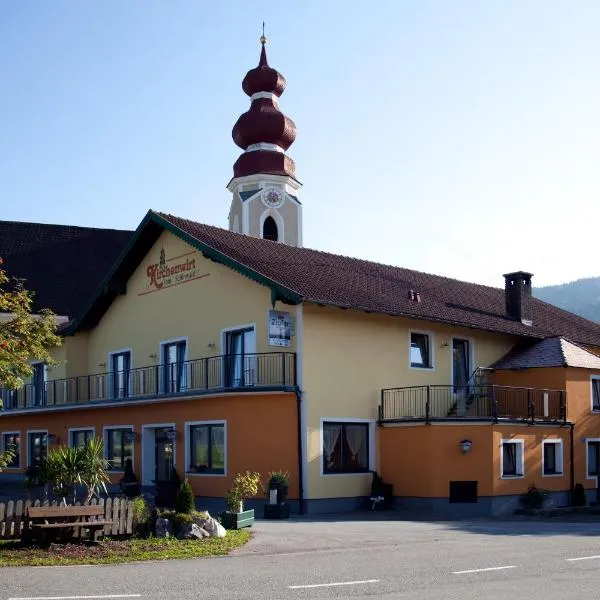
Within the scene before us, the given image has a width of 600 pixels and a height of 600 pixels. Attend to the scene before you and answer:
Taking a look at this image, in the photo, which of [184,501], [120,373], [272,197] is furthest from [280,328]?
[272,197]

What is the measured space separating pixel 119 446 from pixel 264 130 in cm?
2839

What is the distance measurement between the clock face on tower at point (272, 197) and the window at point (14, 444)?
22470 millimetres

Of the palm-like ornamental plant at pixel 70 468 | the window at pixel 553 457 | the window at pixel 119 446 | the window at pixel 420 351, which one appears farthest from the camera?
the window at pixel 119 446

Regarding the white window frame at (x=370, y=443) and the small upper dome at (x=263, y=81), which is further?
the small upper dome at (x=263, y=81)

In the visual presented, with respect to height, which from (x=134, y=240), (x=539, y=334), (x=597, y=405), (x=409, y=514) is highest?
(x=134, y=240)

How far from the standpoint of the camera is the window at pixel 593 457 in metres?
30.5

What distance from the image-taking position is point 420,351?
29562 millimetres

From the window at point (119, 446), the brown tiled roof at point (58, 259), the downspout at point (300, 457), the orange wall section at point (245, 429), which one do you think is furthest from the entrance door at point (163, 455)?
the brown tiled roof at point (58, 259)

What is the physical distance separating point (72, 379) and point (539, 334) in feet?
55.2

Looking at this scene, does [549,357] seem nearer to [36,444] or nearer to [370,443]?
[370,443]

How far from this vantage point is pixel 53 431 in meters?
36.1

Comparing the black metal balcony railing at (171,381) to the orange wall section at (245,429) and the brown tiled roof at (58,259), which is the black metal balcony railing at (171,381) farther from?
the brown tiled roof at (58,259)

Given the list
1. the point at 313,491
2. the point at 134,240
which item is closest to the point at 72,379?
the point at 134,240

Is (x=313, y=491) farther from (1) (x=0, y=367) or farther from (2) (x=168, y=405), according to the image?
(1) (x=0, y=367)
